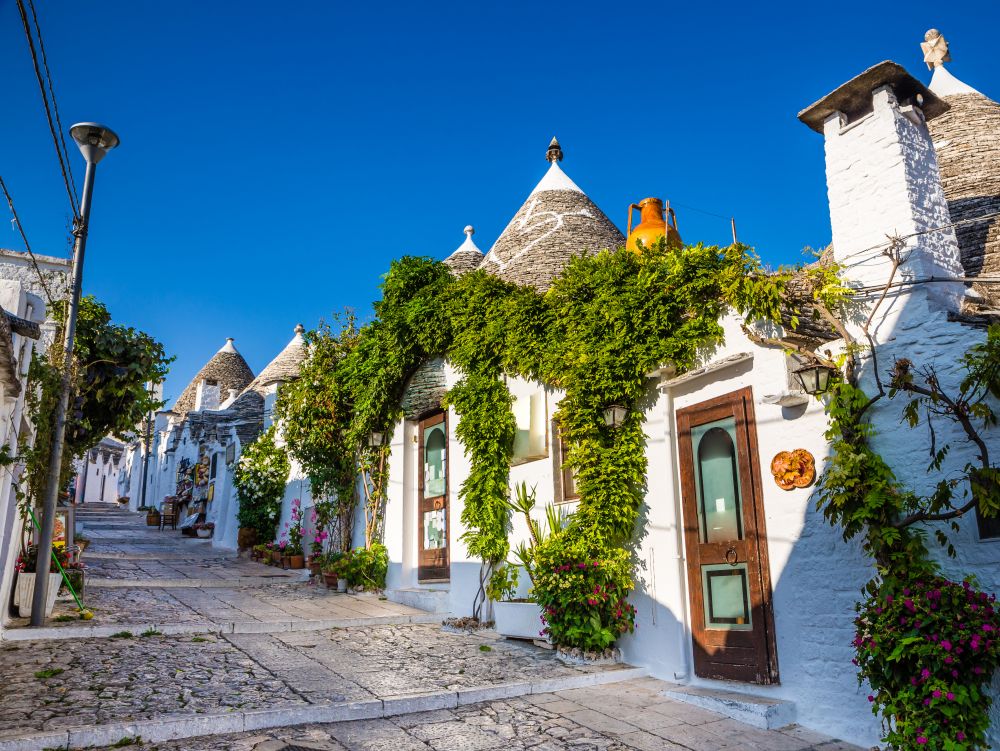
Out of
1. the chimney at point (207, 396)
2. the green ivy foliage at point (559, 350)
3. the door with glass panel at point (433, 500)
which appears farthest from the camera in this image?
the chimney at point (207, 396)

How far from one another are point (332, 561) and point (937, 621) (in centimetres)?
1053

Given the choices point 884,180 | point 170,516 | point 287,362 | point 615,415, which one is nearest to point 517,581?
point 615,415

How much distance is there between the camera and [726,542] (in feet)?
22.7

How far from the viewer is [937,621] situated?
15.4 feet

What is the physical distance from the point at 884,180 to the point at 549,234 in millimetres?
6842

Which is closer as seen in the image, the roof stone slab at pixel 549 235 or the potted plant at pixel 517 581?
the potted plant at pixel 517 581

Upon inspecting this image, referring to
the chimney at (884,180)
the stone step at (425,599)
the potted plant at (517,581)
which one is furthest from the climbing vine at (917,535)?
the stone step at (425,599)

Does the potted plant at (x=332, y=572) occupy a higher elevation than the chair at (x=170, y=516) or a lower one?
lower

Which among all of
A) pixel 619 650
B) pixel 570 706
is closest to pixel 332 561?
pixel 619 650

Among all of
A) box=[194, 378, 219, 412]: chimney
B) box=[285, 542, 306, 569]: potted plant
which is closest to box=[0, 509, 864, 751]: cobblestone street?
box=[285, 542, 306, 569]: potted plant

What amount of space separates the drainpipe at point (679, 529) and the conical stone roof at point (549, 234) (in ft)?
13.4

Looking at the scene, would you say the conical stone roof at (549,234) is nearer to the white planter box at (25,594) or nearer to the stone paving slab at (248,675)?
the stone paving slab at (248,675)

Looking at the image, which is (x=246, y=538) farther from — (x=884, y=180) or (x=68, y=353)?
(x=884, y=180)

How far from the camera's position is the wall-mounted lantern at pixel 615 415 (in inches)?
305
